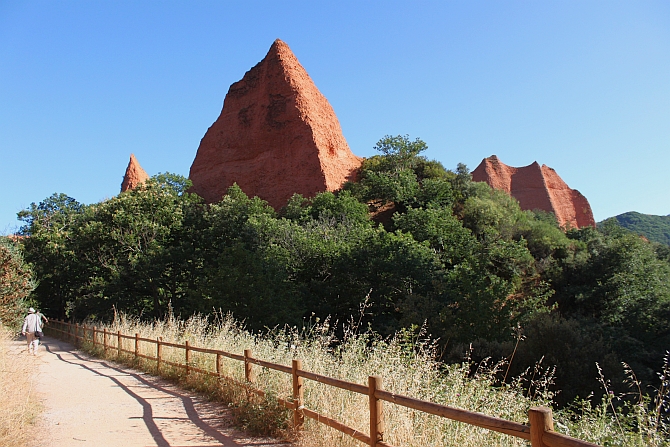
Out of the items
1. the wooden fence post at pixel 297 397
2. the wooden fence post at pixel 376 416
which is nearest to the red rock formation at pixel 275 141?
the wooden fence post at pixel 297 397

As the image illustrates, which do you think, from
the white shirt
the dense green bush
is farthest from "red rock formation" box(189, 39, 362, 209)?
the white shirt

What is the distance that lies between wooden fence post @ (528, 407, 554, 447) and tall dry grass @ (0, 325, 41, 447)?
5.98 meters

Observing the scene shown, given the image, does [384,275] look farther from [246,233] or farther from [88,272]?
[88,272]

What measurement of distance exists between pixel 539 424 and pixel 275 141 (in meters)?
49.5

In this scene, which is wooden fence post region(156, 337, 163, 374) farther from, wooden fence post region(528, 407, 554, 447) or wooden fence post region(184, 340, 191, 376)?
wooden fence post region(528, 407, 554, 447)

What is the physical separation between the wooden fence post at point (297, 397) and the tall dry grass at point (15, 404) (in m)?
3.39

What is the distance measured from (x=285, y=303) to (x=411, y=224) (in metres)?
13.6

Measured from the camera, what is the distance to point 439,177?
46.4 meters

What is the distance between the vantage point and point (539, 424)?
117 inches

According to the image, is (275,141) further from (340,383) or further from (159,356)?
(340,383)

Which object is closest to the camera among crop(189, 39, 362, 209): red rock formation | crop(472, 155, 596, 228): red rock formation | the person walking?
the person walking

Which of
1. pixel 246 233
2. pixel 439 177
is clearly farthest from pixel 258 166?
pixel 246 233

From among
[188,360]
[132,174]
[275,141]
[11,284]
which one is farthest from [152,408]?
[132,174]

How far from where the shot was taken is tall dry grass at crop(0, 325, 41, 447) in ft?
20.2
